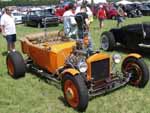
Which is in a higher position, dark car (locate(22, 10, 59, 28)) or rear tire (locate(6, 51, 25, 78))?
rear tire (locate(6, 51, 25, 78))

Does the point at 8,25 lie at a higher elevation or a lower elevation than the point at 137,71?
higher

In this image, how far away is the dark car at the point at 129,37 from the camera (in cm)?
1040

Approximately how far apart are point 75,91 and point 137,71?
1781 millimetres

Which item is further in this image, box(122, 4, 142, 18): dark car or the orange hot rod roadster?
box(122, 4, 142, 18): dark car

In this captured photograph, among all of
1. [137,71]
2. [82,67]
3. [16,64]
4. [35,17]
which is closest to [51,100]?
[82,67]

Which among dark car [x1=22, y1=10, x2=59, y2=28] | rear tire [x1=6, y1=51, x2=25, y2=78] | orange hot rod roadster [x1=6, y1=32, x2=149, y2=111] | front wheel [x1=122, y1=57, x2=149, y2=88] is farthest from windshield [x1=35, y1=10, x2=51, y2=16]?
front wheel [x1=122, y1=57, x2=149, y2=88]

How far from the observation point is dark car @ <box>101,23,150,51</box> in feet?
34.1

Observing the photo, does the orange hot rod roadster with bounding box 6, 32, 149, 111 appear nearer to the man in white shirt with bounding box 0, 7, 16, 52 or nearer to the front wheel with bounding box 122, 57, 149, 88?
the front wheel with bounding box 122, 57, 149, 88

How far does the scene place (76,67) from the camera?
690 centimetres

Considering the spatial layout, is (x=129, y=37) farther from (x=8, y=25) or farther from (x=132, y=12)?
(x=132, y=12)

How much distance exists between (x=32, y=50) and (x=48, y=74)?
88cm

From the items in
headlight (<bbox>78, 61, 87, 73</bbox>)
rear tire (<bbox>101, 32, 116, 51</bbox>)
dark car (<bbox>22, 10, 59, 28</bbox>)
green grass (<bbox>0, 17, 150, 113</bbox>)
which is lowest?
dark car (<bbox>22, 10, 59, 28</bbox>)

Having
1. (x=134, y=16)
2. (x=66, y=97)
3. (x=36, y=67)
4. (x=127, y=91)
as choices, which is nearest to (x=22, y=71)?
(x=36, y=67)

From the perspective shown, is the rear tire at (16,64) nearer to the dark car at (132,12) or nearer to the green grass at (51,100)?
the green grass at (51,100)
